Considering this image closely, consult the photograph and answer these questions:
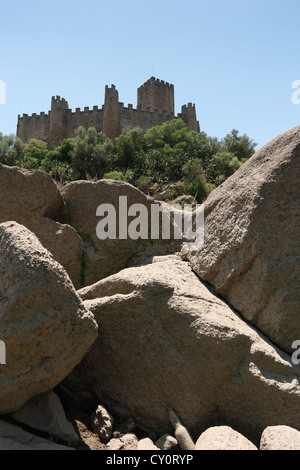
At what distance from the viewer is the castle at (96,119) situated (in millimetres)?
41906

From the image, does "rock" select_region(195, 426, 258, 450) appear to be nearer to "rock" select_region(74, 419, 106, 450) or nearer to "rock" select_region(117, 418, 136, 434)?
"rock" select_region(117, 418, 136, 434)

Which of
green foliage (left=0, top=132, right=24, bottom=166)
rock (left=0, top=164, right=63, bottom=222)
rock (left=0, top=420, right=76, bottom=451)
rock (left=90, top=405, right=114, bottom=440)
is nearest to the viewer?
rock (left=0, top=420, right=76, bottom=451)

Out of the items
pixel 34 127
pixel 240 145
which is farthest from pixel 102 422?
pixel 34 127

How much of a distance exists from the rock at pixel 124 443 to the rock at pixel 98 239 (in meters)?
2.09

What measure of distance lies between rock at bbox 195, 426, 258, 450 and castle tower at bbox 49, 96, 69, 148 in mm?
42473

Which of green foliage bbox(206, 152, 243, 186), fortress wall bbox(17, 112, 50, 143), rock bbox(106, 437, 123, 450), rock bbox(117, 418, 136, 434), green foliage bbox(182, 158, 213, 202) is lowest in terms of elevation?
rock bbox(106, 437, 123, 450)

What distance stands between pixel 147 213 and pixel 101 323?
5.95 feet

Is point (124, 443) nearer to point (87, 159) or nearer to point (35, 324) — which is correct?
point (35, 324)

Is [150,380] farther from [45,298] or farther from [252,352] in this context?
[45,298]

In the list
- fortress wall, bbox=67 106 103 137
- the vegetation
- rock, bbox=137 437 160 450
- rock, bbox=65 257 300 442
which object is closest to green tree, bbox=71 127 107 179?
the vegetation

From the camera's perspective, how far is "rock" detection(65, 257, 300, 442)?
3178mm

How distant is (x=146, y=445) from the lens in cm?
291
